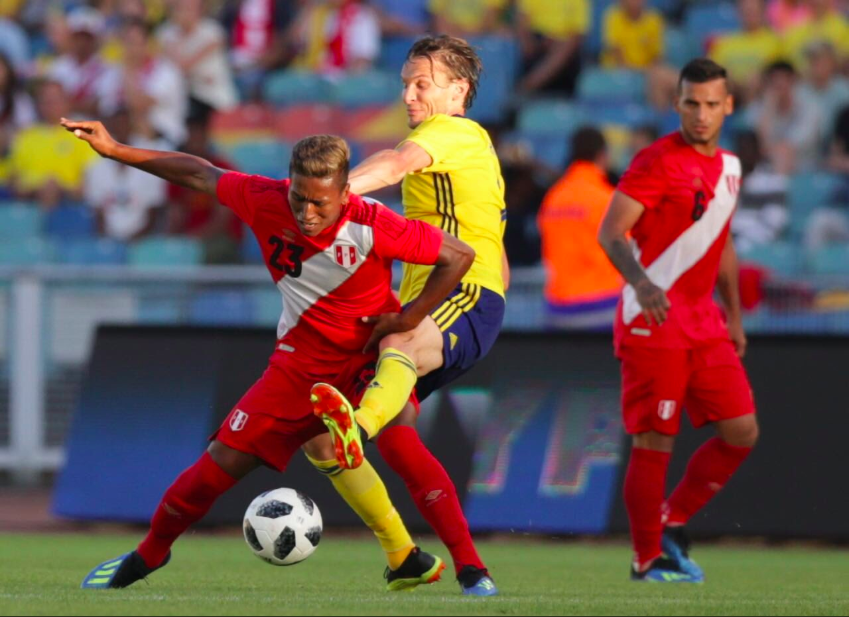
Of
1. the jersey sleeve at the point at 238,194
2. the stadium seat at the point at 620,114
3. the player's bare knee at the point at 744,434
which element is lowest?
the player's bare knee at the point at 744,434

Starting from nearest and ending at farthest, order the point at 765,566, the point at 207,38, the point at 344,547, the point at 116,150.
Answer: the point at 116,150 → the point at 765,566 → the point at 344,547 → the point at 207,38

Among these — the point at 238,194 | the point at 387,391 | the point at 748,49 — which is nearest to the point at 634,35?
the point at 748,49

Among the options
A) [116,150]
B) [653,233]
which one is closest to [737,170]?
[653,233]

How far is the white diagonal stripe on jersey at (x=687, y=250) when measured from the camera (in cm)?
752

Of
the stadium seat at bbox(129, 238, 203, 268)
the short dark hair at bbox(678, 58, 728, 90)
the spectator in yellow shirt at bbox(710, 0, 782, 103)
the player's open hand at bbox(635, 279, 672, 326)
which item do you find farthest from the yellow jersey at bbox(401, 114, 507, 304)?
the spectator in yellow shirt at bbox(710, 0, 782, 103)

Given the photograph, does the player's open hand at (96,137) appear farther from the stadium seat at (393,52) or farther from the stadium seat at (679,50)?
the stadium seat at (393,52)

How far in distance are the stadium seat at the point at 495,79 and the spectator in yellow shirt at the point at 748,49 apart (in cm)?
197

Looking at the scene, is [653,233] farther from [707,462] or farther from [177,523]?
[177,523]

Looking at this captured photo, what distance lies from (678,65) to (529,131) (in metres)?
1.71

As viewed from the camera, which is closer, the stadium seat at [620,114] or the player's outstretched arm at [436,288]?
the player's outstretched arm at [436,288]

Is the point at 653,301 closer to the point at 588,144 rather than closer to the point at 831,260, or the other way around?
the point at 588,144

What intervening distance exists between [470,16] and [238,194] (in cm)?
1005

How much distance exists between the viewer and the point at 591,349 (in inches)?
400

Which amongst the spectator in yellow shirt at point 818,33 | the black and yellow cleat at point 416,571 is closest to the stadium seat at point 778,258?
the spectator in yellow shirt at point 818,33
